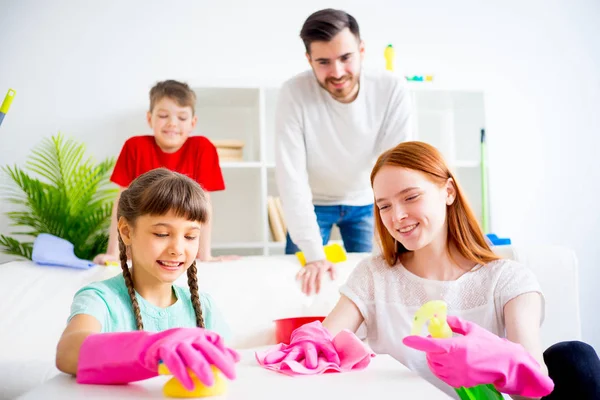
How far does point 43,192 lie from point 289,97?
4.80 feet

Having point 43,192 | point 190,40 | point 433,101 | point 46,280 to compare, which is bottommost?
point 46,280

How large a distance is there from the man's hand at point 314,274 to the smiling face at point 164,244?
2.60 feet

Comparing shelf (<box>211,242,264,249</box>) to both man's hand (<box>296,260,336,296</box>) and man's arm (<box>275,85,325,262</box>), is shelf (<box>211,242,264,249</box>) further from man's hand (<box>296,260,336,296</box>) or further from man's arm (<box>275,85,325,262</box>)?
man's hand (<box>296,260,336,296</box>)

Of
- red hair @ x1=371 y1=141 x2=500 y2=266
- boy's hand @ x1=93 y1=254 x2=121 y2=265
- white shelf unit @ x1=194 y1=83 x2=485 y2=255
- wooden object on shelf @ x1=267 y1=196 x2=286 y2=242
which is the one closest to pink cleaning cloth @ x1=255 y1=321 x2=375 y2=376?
red hair @ x1=371 y1=141 x2=500 y2=266

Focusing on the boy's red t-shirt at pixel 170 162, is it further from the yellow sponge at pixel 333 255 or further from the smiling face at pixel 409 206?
the smiling face at pixel 409 206

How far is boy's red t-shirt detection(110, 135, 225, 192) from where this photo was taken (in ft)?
8.09

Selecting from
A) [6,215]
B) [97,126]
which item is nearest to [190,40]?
[97,126]

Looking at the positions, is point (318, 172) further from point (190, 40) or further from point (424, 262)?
point (190, 40)

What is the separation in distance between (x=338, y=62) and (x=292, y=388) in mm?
1420

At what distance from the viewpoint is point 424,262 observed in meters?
1.51

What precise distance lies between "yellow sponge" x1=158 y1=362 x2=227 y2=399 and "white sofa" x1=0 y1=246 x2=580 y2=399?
1.07 meters

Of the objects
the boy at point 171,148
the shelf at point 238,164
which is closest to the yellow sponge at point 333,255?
the boy at point 171,148

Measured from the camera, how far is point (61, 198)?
9.82ft

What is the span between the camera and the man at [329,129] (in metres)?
2.05
